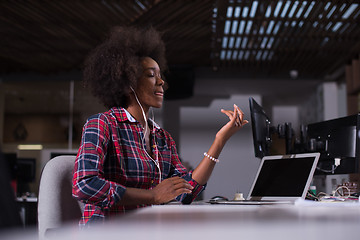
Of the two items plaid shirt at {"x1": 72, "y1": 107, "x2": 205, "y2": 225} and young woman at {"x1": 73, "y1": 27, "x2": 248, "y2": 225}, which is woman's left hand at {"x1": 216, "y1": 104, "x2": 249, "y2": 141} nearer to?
young woman at {"x1": 73, "y1": 27, "x2": 248, "y2": 225}

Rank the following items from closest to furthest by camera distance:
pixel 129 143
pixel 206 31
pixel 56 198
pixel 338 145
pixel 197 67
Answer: pixel 56 198 < pixel 129 143 < pixel 338 145 < pixel 206 31 < pixel 197 67

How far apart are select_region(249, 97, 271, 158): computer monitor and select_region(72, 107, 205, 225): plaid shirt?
1.58ft

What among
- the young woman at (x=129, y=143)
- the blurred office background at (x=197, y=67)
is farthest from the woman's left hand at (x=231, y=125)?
the blurred office background at (x=197, y=67)

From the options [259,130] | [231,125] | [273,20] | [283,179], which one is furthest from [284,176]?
[273,20]

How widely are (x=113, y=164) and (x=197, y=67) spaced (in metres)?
5.37

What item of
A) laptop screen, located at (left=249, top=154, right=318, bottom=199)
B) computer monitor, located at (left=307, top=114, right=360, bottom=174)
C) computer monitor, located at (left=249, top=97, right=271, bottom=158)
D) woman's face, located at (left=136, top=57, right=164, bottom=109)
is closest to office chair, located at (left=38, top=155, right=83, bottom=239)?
woman's face, located at (left=136, top=57, right=164, bottom=109)

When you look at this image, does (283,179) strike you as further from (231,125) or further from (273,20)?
(273,20)

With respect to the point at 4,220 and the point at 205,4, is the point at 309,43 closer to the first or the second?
the point at 205,4

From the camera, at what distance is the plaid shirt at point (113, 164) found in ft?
5.17

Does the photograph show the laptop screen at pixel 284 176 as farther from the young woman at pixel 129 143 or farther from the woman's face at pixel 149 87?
the woman's face at pixel 149 87

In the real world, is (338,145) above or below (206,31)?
below

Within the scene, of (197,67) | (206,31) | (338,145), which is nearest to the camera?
(338,145)

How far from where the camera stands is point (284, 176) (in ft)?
6.36

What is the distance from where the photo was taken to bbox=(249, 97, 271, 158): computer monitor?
7.57ft
